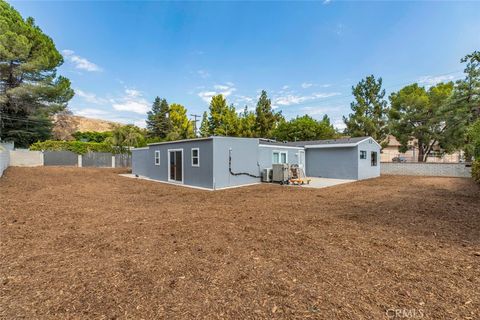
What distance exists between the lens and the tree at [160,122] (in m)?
37.8

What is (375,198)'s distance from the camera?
304 inches

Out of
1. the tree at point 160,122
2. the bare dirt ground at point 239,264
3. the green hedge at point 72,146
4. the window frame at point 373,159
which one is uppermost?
the tree at point 160,122

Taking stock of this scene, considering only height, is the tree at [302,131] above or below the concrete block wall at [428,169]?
above

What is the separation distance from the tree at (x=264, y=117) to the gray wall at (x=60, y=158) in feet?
63.8

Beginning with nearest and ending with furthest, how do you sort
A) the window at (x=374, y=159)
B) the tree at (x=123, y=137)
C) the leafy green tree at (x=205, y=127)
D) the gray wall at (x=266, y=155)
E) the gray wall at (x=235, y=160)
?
1. the gray wall at (x=235, y=160)
2. the gray wall at (x=266, y=155)
3. the window at (x=374, y=159)
4. the tree at (x=123, y=137)
5. the leafy green tree at (x=205, y=127)

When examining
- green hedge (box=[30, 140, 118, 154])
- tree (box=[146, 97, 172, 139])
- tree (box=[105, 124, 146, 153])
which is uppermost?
tree (box=[146, 97, 172, 139])

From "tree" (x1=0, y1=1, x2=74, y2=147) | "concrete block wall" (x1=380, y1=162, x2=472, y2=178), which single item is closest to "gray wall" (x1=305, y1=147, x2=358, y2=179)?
"concrete block wall" (x1=380, y1=162, x2=472, y2=178)

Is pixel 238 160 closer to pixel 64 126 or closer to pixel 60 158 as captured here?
pixel 60 158

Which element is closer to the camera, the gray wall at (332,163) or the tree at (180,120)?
the gray wall at (332,163)

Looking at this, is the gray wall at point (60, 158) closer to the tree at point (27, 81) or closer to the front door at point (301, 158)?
the tree at point (27, 81)

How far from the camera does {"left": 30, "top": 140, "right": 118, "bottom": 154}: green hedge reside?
20.8 m

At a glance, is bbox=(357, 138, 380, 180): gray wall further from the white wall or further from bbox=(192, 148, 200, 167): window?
the white wall

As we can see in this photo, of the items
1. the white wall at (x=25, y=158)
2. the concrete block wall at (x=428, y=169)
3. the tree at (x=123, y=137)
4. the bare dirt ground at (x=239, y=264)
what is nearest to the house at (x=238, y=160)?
the concrete block wall at (x=428, y=169)

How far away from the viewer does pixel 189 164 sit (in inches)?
462
